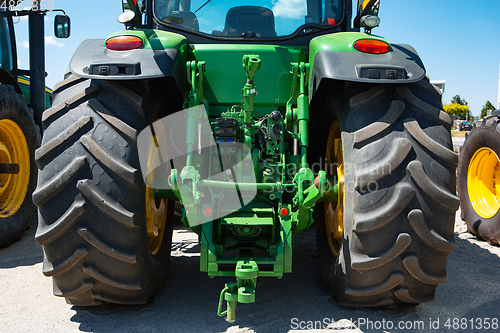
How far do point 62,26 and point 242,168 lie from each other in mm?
3425

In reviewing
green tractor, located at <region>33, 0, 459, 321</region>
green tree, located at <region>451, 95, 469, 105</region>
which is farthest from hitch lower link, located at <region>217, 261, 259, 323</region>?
green tree, located at <region>451, 95, 469, 105</region>

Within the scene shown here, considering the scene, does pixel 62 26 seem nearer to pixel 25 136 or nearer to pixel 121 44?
pixel 25 136

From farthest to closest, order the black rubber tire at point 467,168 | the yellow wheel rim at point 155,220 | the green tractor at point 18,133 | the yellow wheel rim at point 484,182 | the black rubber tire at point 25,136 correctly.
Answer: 1. the yellow wheel rim at point 484,182
2. the black rubber tire at point 467,168
3. the green tractor at point 18,133
4. the black rubber tire at point 25,136
5. the yellow wheel rim at point 155,220

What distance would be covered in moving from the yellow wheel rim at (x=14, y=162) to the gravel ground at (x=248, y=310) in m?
1.20

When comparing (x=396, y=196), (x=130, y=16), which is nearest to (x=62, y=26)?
(x=130, y=16)

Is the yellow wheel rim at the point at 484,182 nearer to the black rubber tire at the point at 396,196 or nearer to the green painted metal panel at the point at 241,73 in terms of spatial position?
the black rubber tire at the point at 396,196

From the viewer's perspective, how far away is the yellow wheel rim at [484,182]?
190 inches

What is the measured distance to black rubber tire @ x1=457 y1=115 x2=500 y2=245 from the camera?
175 inches

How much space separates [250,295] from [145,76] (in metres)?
1.38

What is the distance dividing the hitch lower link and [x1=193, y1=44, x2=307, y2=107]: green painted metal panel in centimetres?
128

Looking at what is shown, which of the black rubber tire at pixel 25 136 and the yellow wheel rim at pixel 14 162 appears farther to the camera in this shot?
the yellow wheel rim at pixel 14 162

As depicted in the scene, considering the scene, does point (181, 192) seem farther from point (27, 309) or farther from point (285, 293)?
point (27, 309)

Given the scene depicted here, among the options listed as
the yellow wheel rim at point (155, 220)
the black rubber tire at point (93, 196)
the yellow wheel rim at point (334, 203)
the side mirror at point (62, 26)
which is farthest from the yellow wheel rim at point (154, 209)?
the side mirror at point (62, 26)

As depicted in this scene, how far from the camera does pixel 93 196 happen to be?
86.9 inches
